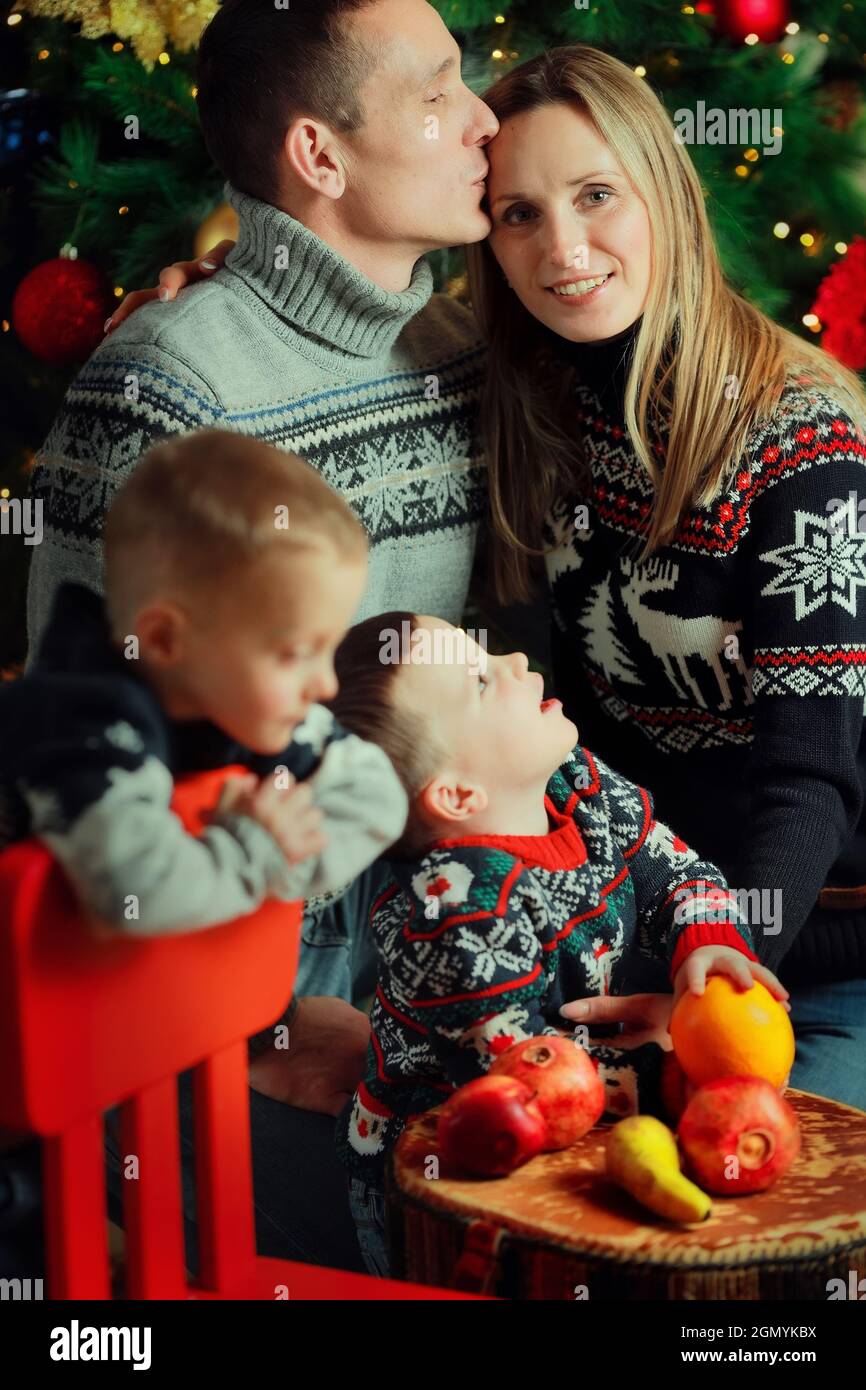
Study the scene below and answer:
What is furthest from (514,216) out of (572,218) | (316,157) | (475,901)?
(475,901)

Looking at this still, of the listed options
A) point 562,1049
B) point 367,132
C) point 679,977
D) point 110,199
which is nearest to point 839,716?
point 679,977

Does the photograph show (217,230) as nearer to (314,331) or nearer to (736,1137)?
(314,331)

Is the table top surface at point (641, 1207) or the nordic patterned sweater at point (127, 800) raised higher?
the nordic patterned sweater at point (127, 800)

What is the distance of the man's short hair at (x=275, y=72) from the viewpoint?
1249 millimetres

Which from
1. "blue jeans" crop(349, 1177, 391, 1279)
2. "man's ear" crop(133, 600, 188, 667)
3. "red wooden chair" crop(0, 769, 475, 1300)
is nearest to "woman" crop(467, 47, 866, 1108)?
"blue jeans" crop(349, 1177, 391, 1279)

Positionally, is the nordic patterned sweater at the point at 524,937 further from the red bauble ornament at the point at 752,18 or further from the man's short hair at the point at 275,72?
the red bauble ornament at the point at 752,18

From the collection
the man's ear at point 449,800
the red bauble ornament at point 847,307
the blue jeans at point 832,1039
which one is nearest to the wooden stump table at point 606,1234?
the man's ear at point 449,800

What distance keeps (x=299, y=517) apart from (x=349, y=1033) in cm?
67

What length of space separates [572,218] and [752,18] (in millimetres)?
522

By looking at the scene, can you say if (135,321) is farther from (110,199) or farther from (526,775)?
(526,775)

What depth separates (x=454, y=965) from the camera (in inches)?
38.3

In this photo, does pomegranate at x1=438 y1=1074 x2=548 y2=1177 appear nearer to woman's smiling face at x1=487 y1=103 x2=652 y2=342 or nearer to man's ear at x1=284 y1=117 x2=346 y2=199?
woman's smiling face at x1=487 y1=103 x2=652 y2=342

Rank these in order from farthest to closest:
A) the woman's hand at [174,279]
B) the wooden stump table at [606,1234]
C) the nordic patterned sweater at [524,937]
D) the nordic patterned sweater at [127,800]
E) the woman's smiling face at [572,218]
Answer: the woman's hand at [174,279], the woman's smiling face at [572,218], the nordic patterned sweater at [524,937], the wooden stump table at [606,1234], the nordic patterned sweater at [127,800]

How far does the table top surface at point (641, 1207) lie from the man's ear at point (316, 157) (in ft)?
2.61
